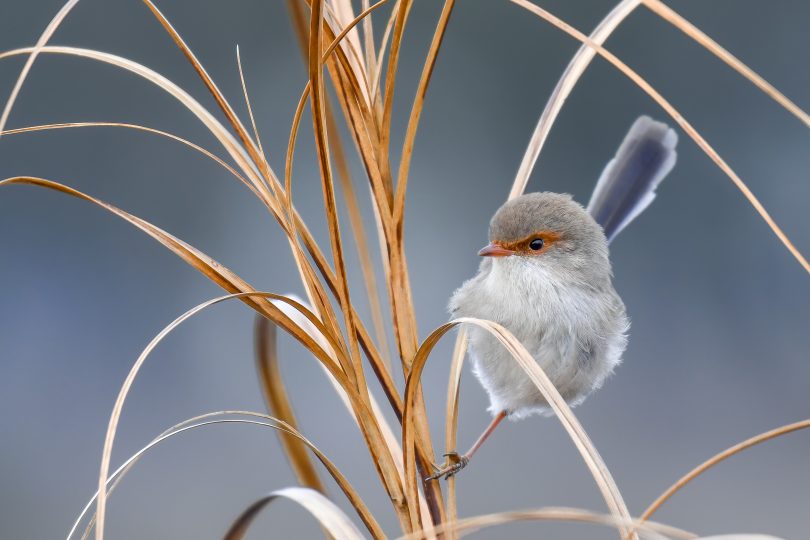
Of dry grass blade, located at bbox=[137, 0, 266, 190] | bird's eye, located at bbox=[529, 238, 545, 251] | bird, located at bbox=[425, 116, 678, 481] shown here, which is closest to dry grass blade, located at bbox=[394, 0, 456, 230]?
dry grass blade, located at bbox=[137, 0, 266, 190]

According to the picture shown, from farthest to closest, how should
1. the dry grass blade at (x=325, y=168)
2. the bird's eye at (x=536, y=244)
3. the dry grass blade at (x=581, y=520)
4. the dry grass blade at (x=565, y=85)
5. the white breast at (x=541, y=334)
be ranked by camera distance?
1. the bird's eye at (x=536, y=244)
2. the white breast at (x=541, y=334)
3. the dry grass blade at (x=565, y=85)
4. the dry grass blade at (x=325, y=168)
5. the dry grass blade at (x=581, y=520)

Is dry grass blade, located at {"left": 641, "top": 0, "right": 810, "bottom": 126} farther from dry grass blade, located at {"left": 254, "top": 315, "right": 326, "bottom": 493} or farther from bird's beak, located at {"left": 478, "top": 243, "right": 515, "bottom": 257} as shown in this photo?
bird's beak, located at {"left": 478, "top": 243, "right": 515, "bottom": 257}

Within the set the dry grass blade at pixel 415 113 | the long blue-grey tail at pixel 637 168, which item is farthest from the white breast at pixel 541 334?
the dry grass blade at pixel 415 113

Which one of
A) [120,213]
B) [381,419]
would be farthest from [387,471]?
[120,213]

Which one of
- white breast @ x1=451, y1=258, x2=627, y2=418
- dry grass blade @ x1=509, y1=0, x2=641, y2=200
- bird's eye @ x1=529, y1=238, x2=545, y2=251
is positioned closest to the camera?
dry grass blade @ x1=509, y1=0, x2=641, y2=200

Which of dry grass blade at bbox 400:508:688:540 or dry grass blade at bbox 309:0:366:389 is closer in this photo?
dry grass blade at bbox 400:508:688:540

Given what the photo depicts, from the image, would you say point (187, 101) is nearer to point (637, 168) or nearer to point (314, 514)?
point (314, 514)

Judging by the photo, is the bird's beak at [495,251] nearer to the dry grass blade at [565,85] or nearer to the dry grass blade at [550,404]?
the dry grass blade at [565,85]

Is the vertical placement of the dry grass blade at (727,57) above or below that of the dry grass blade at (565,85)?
below
